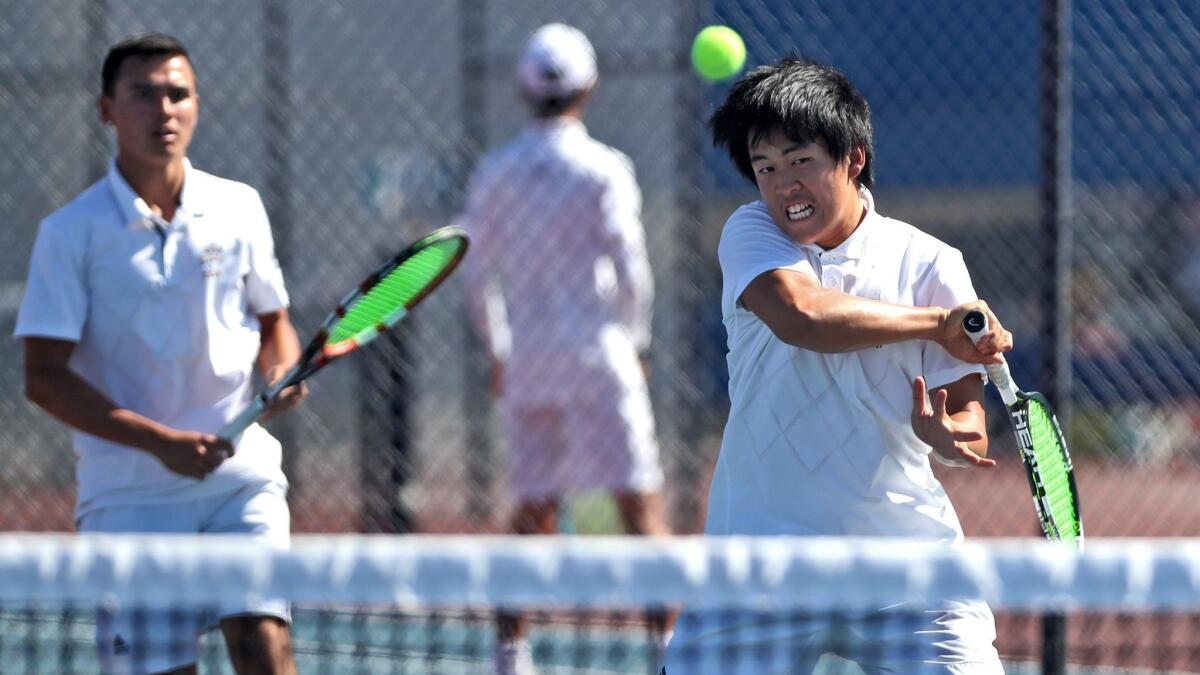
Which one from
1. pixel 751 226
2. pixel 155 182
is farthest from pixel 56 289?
pixel 751 226

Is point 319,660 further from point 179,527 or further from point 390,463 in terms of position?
point 179,527

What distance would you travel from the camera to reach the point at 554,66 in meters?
4.43

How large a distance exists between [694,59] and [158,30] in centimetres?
167

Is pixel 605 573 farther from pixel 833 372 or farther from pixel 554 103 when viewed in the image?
pixel 554 103

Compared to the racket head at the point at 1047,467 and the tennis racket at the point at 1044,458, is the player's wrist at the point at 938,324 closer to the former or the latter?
the tennis racket at the point at 1044,458

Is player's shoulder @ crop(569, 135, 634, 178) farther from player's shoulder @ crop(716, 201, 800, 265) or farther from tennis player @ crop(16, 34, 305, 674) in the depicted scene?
player's shoulder @ crop(716, 201, 800, 265)

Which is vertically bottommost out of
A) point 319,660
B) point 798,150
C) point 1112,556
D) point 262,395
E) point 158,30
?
point 319,660

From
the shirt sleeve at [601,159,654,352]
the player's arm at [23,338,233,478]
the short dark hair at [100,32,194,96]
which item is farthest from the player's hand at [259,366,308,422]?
the shirt sleeve at [601,159,654,352]

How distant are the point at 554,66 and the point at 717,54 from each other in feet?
1.41

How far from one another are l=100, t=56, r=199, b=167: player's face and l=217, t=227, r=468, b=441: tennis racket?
416 mm

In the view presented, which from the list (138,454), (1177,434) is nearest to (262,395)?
(138,454)

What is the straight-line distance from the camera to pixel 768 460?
2340 millimetres

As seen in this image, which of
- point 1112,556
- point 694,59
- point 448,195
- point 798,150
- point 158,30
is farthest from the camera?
point 448,195

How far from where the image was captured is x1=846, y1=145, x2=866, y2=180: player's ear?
2381mm
